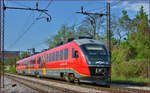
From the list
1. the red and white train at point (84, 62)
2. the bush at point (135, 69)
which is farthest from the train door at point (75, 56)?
the bush at point (135, 69)

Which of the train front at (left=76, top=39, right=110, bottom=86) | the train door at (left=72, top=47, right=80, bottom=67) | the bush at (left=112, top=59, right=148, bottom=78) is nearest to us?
→ the train front at (left=76, top=39, right=110, bottom=86)

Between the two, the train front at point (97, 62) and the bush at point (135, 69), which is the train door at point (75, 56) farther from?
the bush at point (135, 69)

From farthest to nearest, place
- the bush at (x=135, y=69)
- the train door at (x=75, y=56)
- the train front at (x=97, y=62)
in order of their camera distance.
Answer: the bush at (x=135, y=69), the train door at (x=75, y=56), the train front at (x=97, y=62)

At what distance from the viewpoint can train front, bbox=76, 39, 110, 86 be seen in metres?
15.0

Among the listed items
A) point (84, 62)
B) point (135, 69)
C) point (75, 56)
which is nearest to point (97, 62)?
point (84, 62)

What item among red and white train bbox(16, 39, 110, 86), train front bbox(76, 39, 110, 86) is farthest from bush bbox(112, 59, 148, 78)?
train front bbox(76, 39, 110, 86)

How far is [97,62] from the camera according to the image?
49.7ft

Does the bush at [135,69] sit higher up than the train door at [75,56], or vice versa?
the train door at [75,56]

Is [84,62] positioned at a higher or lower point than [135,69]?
higher

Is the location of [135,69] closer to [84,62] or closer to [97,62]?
[97,62]

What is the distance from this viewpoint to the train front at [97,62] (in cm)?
1501

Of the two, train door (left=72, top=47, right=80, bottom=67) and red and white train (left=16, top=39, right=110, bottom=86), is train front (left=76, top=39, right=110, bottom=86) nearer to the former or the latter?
red and white train (left=16, top=39, right=110, bottom=86)

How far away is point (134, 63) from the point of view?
23531 mm

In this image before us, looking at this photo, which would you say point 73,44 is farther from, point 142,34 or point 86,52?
point 142,34
